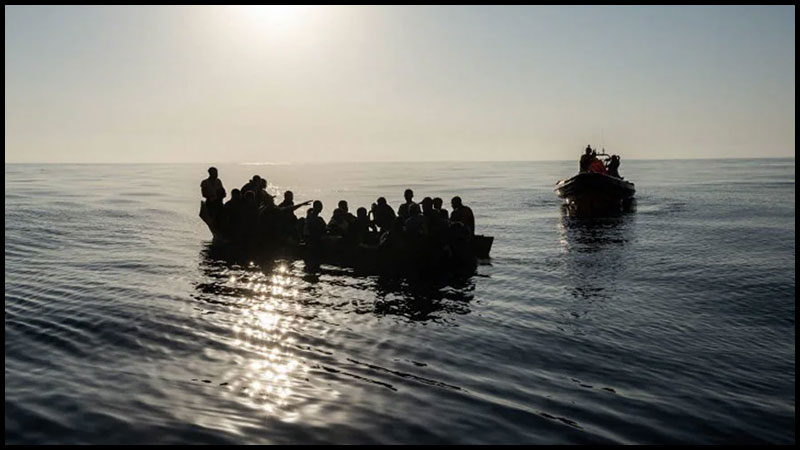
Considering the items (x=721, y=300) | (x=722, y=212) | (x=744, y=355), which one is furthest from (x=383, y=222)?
(x=722, y=212)

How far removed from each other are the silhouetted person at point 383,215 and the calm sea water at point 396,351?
2.29 meters

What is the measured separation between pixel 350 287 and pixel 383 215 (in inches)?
160

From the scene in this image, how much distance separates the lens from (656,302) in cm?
1463

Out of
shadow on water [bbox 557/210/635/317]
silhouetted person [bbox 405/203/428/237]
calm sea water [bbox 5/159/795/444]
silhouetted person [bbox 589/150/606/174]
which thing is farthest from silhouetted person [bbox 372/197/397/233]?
silhouetted person [bbox 589/150/606/174]

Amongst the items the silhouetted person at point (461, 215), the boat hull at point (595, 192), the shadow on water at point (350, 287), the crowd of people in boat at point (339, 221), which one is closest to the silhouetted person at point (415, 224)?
the crowd of people in boat at point (339, 221)

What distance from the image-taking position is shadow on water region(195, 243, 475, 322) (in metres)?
13.7

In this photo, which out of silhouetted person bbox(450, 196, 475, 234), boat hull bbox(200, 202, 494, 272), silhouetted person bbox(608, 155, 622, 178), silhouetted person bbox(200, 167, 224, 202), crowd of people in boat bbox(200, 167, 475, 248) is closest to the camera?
crowd of people in boat bbox(200, 167, 475, 248)

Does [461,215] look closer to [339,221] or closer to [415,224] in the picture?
[415,224]

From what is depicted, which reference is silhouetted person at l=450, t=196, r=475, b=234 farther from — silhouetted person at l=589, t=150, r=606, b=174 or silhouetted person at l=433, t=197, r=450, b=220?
silhouetted person at l=589, t=150, r=606, b=174

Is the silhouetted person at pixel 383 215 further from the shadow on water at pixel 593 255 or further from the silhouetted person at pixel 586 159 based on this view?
the silhouetted person at pixel 586 159

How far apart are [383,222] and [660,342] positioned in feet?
34.1

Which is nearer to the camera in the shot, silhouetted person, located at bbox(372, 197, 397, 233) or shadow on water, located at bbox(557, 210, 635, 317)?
shadow on water, located at bbox(557, 210, 635, 317)

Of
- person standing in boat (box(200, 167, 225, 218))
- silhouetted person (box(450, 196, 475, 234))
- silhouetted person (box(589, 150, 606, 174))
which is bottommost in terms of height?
silhouetted person (box(450, 196, 475, 234))

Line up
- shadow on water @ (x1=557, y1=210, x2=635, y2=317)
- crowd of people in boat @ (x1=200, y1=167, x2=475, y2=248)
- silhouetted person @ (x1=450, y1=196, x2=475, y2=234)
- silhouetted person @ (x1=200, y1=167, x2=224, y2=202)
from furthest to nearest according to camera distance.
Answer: silhouetted person @ (x1=200, y1=167, x2=224, y2=202)
silhouetted person @ (x1=450, y1=196, x2=475, y2=234)
crowd of people in boat @ (x1=200, y1=167, x2=475, y2=248)
shadow on water @ (x1=557, y1=210, x2=635, y2=317)
